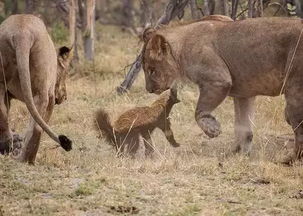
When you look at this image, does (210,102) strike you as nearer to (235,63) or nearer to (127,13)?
(235,63)

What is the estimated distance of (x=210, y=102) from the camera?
7.49 m

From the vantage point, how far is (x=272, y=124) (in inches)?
358

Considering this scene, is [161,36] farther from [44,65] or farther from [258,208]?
[258,208]

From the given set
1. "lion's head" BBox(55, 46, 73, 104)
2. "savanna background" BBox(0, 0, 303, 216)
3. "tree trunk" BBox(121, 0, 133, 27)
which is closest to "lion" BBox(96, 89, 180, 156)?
"savanna background" BBox(0, 0, 303, 216)

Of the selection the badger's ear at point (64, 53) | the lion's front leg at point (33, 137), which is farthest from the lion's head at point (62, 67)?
the lion's front leg at point (33, 137)

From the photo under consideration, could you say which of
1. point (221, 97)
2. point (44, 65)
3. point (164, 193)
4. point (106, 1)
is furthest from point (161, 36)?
point (106, 1)

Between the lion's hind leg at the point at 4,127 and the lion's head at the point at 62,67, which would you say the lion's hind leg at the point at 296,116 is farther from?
the lion's hind leg at the point at 4,127

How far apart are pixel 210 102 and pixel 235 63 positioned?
462mm

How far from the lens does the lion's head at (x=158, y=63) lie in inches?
314

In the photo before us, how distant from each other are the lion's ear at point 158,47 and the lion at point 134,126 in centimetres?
48

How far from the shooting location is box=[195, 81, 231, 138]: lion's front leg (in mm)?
7445

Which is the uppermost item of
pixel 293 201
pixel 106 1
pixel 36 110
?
pixel 36 110

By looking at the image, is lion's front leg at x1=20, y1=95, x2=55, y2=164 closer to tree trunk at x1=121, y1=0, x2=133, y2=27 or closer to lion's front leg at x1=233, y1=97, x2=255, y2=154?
lion's front leg at x1=233, y1=97, x2=255, y2=154

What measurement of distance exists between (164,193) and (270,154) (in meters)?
2.21
